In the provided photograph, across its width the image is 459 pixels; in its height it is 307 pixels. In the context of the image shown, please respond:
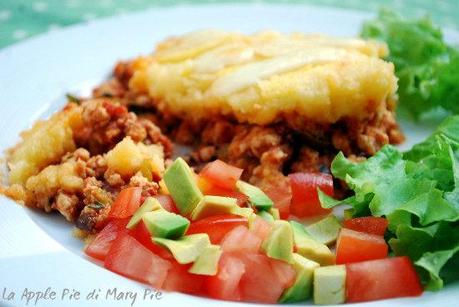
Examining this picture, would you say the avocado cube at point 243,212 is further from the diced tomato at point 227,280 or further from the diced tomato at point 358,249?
the diced tomato at point 358,249

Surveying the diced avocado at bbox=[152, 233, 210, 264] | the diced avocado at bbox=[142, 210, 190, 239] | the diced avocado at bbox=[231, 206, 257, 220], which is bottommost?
the diced avocado at bbox=[231, 206, 257, 220]

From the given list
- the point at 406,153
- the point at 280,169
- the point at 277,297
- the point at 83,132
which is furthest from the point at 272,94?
the point at 277,297

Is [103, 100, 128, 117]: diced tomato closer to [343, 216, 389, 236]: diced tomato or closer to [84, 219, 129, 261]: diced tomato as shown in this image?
[84, 219, 129, 261]: diced tomato

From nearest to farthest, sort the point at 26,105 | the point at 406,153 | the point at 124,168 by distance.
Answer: the point at 124,168
the point at 406,153
the point at 26,105

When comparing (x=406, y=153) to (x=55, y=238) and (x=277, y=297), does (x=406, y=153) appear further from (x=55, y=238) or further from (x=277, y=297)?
(x=55, y=238)

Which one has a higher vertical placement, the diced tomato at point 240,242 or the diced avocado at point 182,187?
the diced avocado at point 182,187

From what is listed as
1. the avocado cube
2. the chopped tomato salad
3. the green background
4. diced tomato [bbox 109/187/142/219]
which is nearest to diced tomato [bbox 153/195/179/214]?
the chopped tomato salad

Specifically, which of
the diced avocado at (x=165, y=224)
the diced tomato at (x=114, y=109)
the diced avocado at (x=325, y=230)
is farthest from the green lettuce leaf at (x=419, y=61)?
the diced avocado at (x=165, y=224)
